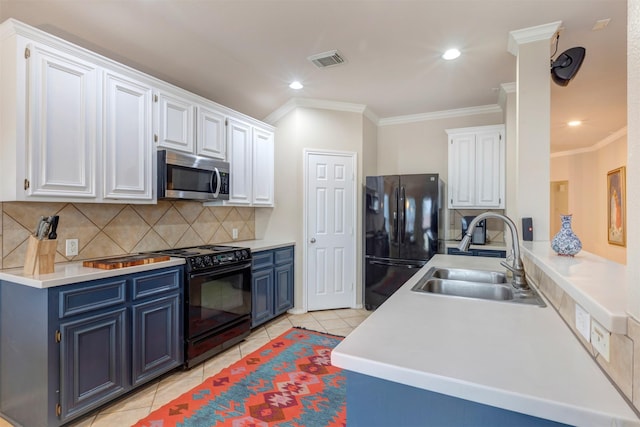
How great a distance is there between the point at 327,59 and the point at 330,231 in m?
2.02

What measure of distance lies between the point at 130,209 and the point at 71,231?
478mm

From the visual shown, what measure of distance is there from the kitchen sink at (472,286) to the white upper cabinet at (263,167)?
2.30 meters

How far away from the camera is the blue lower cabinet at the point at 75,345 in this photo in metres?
1.82

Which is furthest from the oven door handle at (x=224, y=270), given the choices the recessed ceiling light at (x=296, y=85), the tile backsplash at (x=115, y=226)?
the recessed ceiling light at (x=296, y=85)

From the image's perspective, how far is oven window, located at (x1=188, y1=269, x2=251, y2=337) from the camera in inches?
103

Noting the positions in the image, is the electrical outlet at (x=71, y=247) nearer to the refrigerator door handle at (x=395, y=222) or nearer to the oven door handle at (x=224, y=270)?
the oven door handle at (x=224, y=270)

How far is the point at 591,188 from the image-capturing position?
21.6 feet

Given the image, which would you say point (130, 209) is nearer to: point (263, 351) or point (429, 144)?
point (263, 351)

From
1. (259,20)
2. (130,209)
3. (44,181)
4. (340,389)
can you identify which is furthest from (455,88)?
(44,181)

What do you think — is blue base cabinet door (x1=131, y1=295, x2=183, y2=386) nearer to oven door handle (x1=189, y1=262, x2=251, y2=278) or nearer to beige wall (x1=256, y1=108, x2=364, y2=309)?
oven door handle (x1=189, y1=262, x2=251, y2=278)

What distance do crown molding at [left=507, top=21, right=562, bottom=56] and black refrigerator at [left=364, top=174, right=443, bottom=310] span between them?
5.16 feet

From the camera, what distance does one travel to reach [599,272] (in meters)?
1.15

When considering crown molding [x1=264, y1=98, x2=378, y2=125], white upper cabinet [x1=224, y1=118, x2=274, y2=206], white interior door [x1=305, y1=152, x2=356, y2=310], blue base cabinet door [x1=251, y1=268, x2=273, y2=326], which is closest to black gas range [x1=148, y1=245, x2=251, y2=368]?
blue base cabinet door [x1=251, y1=268, x2=273, y2=326]

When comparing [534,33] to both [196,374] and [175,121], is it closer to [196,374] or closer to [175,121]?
[175,121]
